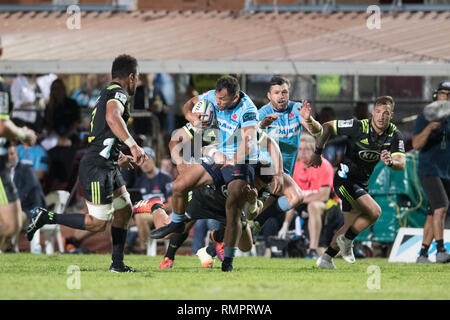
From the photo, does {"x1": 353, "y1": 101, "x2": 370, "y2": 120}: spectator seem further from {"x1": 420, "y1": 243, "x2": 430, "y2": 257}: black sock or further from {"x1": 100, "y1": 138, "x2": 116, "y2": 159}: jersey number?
{"x1": 100, "y1": 138, "x2": 116, "y2": 159}: jersey number

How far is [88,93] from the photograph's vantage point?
18750mm

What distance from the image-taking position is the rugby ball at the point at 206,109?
36.3 ft

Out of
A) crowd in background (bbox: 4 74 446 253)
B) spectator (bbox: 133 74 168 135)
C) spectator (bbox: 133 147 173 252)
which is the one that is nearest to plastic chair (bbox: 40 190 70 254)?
crowd in background (bbox: 4 74 446 253)

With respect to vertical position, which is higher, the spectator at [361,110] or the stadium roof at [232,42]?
the stadium roof at [232,42]

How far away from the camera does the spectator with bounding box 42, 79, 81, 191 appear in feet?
56.0

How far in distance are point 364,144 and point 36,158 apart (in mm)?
7303

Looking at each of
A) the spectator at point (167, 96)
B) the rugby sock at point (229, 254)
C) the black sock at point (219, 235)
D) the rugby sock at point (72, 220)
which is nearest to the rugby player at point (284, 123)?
the black sock at point (219, 235)

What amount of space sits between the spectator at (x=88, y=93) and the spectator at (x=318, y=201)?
4.58m

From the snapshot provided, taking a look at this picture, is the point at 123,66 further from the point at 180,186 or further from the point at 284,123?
the point at 284,123

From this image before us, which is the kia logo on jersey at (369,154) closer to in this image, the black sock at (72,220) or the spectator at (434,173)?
the spectator at (434,173)

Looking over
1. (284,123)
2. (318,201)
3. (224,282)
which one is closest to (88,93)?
(318,201)

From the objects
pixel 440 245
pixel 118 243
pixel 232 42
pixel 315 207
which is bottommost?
pixel 440 245
